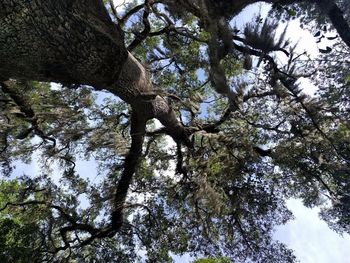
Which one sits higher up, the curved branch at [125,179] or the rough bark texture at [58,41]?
the rough bark texture at [58,41]

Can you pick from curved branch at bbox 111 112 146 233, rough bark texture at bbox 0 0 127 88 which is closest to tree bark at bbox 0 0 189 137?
rough bark texture at bbox 0 0 127 88

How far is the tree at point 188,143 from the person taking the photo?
18.5ft

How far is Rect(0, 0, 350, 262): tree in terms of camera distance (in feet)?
18.5

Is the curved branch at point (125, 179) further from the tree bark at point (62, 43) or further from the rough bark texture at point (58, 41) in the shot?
the rough bark texture at point (58, 41)

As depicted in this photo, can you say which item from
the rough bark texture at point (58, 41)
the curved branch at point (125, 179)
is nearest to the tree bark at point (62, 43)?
the rough bark texture at point (58, 41)

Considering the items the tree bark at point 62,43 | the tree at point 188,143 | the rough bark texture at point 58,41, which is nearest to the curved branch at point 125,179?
the tree at point 188,143

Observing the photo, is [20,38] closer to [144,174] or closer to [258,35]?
[258,35]

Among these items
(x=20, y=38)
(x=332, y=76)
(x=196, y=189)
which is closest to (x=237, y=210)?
(x=196, y=189)

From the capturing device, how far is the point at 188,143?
706 cm

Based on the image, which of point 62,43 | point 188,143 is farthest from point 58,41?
point 188,143

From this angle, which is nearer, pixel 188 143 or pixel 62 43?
pixel 62 43

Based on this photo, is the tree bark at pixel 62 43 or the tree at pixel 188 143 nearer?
the tree bark at pixel 62 43

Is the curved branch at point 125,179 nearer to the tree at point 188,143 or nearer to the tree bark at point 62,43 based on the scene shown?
the tree at point 188,143

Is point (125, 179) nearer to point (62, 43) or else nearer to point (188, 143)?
point (188, 143)
